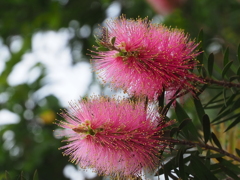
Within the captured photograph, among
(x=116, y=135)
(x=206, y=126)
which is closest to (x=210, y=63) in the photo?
(x=206, y=126)

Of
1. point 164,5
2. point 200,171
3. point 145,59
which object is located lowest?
point 200,171

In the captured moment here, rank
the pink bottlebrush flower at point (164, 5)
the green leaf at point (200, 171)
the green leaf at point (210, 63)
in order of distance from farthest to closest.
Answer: the pink bottlebrush flower at point (164, 5) → the green leaf at point (210, 63) → the green leaf at point (200, 171)

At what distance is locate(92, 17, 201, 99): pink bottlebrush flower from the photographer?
30.5 inches

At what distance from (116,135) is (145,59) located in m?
0.16

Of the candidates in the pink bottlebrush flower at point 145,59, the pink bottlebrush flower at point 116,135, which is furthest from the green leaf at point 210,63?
the pink bottlebrush flower at point 116,135

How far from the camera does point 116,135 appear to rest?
74 cm

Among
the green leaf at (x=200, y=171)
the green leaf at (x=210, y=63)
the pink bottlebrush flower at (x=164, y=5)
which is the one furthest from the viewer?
the pink bottlebrush flower at (x=164, y=5)

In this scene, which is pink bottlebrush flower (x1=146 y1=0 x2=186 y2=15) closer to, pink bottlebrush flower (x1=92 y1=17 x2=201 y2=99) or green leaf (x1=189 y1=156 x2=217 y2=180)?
pink bottlebrush flower (x1=92 y1=17 x2=201 y2=99)

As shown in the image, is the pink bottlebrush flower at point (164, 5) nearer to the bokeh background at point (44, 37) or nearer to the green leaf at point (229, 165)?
the bokeh background at point (44, 37)

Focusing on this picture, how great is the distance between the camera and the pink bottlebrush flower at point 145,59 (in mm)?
773

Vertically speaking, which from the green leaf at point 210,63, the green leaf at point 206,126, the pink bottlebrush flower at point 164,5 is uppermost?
the pink bottlebrush flower at point 164,5

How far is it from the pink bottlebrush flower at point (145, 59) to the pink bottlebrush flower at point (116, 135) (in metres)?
0.05

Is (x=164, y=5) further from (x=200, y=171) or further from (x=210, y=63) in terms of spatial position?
(x=200, y=171)

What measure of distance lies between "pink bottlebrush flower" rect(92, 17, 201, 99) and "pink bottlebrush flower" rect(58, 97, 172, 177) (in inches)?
1.9
